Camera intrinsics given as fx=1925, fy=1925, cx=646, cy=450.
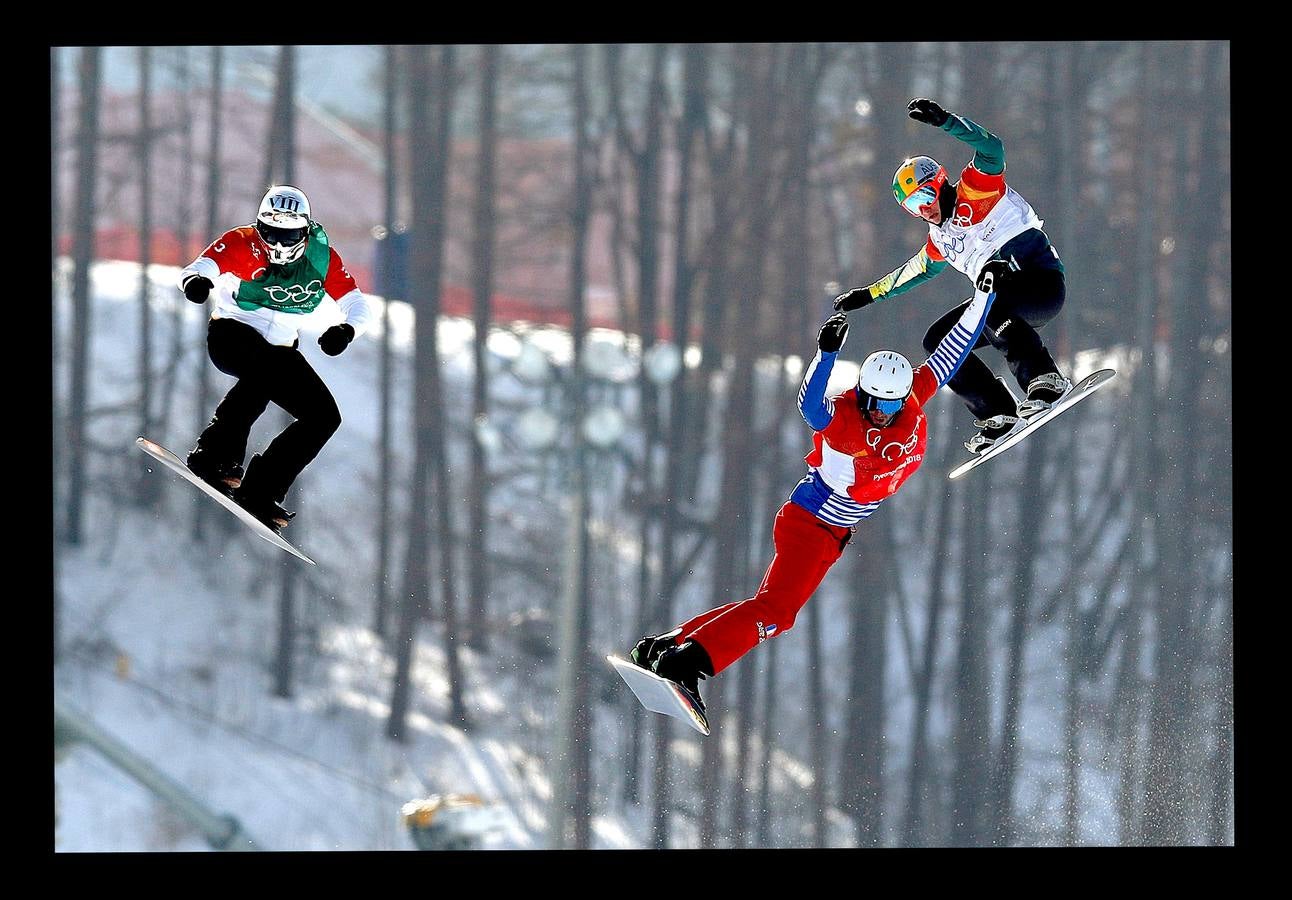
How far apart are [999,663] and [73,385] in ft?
45.3

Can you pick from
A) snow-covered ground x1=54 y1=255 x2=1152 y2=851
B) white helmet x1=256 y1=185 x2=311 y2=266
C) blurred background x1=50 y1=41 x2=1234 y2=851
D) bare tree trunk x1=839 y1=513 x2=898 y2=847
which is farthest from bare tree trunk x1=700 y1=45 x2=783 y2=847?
white helmet x1=256 y1=185 x2=311 y2=266

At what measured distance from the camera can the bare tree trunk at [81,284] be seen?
2745 centimetres

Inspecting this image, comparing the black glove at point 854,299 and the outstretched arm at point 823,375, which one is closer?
the outstretched arm at point 823,375

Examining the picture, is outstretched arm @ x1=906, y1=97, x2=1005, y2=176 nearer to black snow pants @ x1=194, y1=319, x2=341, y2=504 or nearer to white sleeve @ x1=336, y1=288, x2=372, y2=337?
white sleeve @ x1=336, y1=288, x2=372, y2=337

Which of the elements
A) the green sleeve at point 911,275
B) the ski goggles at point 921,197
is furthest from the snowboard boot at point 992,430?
the ski goggles at point 921,197

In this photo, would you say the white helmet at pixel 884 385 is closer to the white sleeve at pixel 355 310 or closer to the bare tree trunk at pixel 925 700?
the white sleeve at pixel 355 310

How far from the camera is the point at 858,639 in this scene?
2764cm

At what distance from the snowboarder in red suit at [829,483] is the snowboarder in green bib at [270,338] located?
2491 mm

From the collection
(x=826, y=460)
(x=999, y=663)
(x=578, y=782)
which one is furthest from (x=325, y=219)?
(x=826, y=460)

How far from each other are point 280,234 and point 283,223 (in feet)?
0.24

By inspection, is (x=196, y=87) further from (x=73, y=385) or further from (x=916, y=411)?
(x=916, y=411)

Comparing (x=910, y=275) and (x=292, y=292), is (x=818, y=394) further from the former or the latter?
(x=292, y=292)

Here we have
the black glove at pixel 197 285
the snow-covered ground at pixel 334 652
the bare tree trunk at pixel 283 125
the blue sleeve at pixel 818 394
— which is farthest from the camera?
the bare tree trunk at pixel 283 125

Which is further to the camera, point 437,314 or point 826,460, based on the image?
point 437,314
